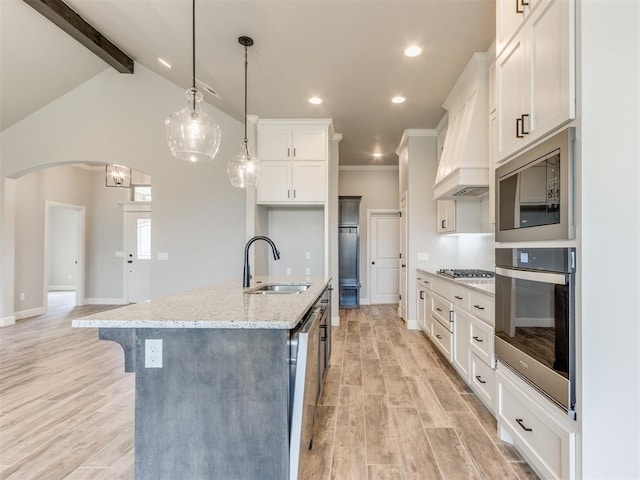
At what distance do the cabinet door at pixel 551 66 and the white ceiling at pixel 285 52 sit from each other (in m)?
1.06

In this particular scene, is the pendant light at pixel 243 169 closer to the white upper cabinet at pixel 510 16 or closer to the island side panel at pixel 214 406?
the island side panel at pixel 214 406

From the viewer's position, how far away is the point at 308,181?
4453 millimetres

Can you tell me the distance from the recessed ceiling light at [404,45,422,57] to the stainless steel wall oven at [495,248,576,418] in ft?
6.62

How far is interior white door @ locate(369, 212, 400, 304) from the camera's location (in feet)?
23.2

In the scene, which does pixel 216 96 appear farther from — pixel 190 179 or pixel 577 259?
pixel 577 259

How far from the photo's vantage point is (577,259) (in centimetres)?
130

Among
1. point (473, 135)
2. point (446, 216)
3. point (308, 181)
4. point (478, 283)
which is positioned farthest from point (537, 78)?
point (308, 181)

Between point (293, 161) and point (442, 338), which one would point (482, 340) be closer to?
point (442, 338)

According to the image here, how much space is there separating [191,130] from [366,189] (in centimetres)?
518

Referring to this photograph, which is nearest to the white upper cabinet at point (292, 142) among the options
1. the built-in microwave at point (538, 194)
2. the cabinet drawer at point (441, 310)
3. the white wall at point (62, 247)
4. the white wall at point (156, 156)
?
the white wall at point (156, 156)

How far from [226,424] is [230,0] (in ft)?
9.41

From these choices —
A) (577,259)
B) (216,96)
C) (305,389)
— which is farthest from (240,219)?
(577,259)

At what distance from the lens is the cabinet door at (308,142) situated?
447 cm

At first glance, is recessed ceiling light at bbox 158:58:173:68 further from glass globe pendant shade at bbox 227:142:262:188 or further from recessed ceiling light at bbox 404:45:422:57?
recessed ceiling light at bbox 404:45:422:57
